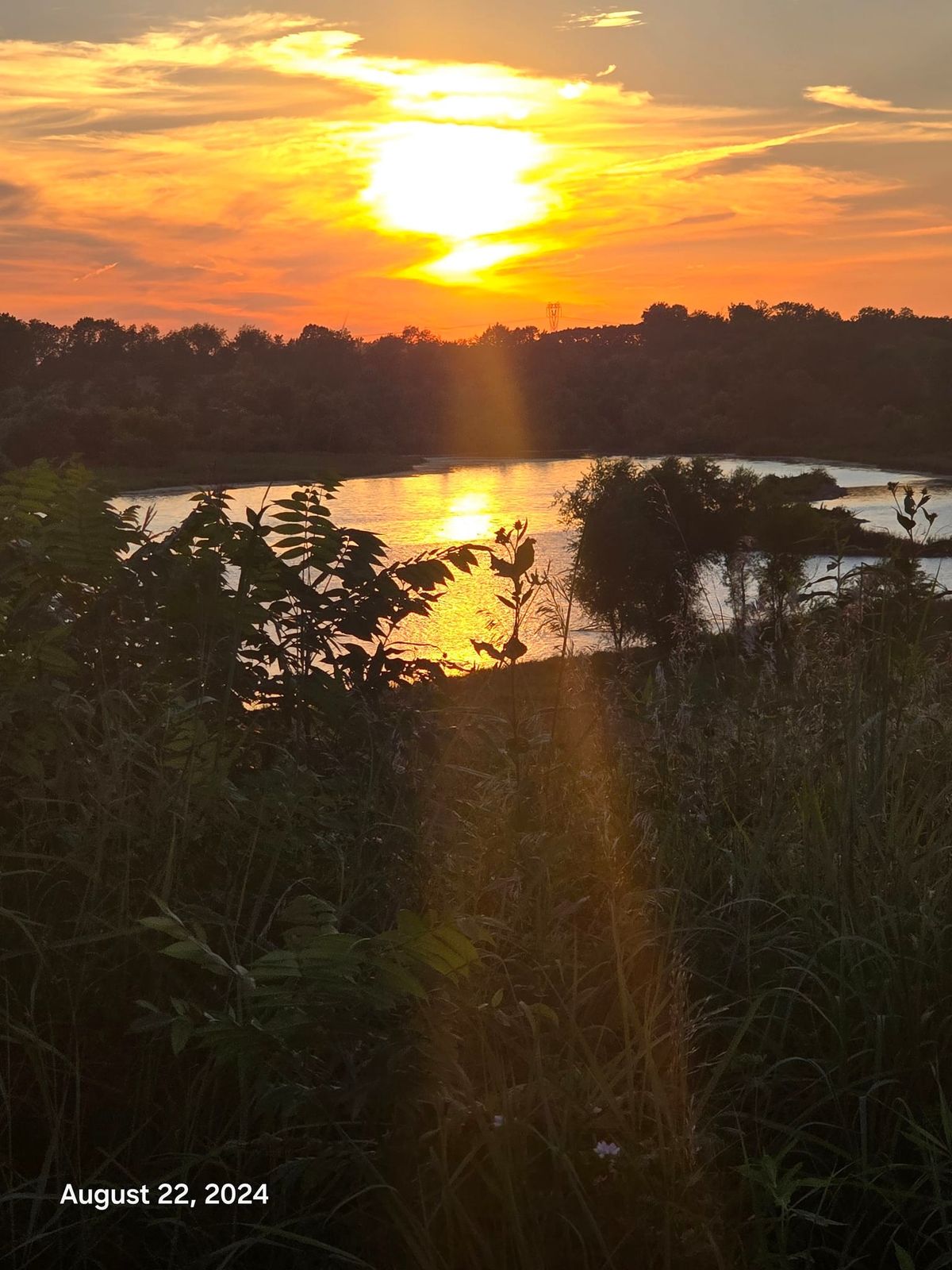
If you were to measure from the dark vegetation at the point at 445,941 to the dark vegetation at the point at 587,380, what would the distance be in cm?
8455

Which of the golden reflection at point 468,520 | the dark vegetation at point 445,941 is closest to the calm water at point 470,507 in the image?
the golden reflection at point 468,520

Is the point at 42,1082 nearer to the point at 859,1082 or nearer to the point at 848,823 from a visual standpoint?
the point at 859,1082

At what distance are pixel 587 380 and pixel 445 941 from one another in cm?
13284

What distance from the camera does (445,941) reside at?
189cm

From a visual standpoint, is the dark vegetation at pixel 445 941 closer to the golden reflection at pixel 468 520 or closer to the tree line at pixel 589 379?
the golden reflection at pixel 468 520

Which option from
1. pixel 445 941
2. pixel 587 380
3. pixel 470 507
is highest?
pixel 587 380

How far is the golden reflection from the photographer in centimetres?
5875

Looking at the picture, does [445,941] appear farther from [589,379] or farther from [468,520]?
[589,379]

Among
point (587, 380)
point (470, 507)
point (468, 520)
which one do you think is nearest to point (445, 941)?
point (468, 520)

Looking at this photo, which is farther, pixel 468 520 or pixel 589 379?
pixel 589 379

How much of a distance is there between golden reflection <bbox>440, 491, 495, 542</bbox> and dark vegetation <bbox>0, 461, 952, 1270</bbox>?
4794cm

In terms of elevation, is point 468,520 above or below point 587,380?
below

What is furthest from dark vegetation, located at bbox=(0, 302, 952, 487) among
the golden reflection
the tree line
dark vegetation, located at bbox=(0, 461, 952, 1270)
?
dark vegetation, located at bbox=(0, 461, 952, 1270)

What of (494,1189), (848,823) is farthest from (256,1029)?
(848,823)
